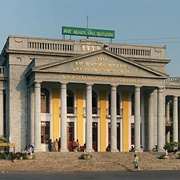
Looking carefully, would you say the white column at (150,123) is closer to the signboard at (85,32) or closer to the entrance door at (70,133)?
the entrance door at (70,133)

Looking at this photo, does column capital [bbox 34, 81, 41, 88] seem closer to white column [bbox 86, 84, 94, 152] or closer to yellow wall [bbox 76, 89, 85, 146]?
white column [bbox 86, 84, 94, 152]

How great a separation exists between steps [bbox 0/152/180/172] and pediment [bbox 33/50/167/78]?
9.10 metres

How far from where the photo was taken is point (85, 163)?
164ft

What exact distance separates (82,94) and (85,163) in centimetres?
1363

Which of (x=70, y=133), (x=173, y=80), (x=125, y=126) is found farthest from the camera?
(x=173, y=80)

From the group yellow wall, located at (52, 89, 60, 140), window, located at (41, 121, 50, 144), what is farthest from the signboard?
window, located at (41, 121, 50, 144)

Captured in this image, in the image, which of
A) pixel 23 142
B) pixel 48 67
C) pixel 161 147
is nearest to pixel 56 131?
pixel 23 142

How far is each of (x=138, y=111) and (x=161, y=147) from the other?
5.05 metres

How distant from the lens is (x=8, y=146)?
5931 centimetres

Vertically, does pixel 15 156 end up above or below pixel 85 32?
below

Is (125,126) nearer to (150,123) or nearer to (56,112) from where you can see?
(150,123)

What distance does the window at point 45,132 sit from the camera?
59906mm

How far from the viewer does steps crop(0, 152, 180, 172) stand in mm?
47125

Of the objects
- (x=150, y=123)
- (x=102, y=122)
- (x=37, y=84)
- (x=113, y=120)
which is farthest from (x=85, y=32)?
(x=150, y=123)
